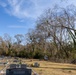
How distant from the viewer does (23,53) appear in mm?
95688

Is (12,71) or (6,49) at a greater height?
(6,49)

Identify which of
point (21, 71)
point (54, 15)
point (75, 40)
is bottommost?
point (21, 71)

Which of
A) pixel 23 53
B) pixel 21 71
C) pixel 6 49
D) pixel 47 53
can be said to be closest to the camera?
pixel 21 71

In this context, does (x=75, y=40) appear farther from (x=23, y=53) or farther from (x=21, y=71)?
(x=21, y=71)

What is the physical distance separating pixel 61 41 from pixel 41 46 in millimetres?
16930

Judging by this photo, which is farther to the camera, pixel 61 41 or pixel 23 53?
pixel 23 53

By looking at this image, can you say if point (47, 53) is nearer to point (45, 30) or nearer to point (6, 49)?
point (45, 30)

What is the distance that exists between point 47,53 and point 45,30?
1702 centimetres

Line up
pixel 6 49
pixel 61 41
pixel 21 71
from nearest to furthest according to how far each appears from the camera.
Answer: pixel 21 71 → pixel 61 41 → pixel 6 49

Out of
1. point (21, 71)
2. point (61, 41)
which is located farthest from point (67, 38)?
point (21, 71)

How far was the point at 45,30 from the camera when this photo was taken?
2416 inches

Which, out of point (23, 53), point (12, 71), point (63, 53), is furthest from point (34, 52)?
point (12, 71)

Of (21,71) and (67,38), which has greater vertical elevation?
(67,38)

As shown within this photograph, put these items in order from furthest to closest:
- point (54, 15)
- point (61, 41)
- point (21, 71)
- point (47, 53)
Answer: point (47, 53)
point (61, 41)
point (54, 15)
point (21, 71)
